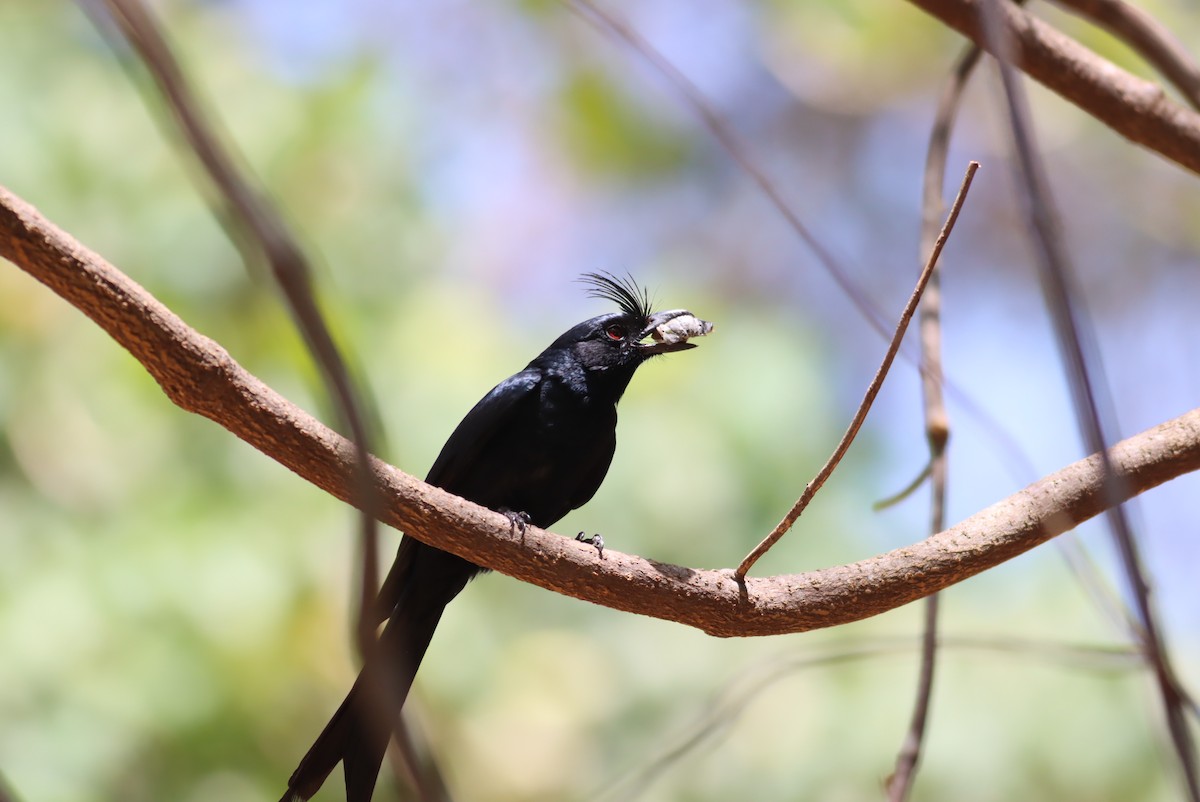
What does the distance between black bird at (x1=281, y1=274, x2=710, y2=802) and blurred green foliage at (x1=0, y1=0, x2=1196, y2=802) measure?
2.26 feet

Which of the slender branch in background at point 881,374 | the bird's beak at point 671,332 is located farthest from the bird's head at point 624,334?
the slender branch in background at point 881,374

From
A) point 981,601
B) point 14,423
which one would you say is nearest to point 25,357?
point 14,423

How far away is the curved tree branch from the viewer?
193 cm

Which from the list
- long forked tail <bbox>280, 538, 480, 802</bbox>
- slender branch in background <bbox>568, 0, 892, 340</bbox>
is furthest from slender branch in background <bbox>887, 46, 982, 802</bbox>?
long forked tail <bbox>280, 538, 480, 802</bbox>

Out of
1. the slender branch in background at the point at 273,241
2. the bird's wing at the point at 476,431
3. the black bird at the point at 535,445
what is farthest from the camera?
the bird's wing at the point at 476,431

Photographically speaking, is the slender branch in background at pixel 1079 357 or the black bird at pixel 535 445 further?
the black bird at pixel 535 445

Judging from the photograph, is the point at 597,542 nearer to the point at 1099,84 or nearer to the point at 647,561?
the point at 647,561

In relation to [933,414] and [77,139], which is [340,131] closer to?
[77,139]

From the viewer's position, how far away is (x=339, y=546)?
4535 millimetres

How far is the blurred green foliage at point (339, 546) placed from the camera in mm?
4184

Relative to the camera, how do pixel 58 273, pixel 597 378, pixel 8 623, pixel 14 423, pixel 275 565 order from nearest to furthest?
1. pixel 58 273
2. pixel 597 378
3. pixel 8 623
4. pixel 275 565
5. pixel 14 423

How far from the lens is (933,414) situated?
278cm

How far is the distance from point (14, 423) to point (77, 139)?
1.34 metres

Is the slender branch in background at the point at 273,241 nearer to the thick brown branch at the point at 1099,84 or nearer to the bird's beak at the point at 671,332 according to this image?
the thick brown branch at the point at 1099,84
